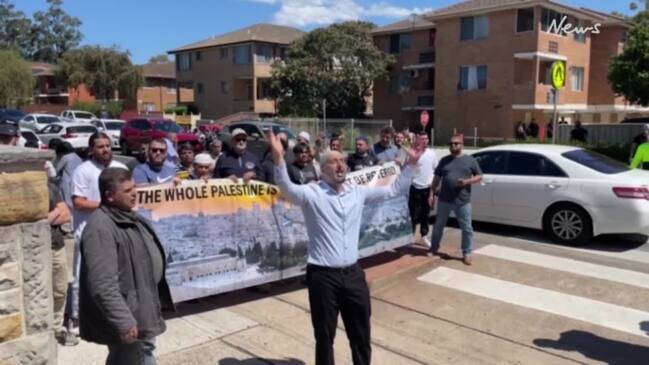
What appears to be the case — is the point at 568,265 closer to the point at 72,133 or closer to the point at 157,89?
the point at 72,133

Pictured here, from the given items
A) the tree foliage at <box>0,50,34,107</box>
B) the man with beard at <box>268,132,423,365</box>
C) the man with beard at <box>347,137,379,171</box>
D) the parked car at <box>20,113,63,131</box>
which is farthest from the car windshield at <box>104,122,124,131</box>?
the tree foliage at <box>0,50,34,107</box>

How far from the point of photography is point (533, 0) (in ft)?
115

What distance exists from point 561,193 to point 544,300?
118 inches

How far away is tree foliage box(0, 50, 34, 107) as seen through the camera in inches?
2397

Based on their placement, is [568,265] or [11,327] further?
[568,265]

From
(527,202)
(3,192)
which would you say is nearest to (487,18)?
(527,202)

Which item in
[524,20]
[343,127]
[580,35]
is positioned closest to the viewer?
[343,127]

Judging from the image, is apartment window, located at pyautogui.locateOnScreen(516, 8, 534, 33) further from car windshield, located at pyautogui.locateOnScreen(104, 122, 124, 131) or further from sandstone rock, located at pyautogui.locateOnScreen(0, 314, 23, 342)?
sandstone rock, located at pyautogui.locateOnScreen(0, 314, 23, 342)

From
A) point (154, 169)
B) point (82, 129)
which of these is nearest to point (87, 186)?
point (154, 169)

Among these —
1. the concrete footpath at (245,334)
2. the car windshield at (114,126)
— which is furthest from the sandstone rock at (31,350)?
the car windshield at (114,126)

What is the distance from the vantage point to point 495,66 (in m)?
37.2

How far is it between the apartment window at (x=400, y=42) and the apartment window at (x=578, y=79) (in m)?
12.0

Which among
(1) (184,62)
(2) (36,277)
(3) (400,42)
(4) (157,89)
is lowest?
(2) (36,277)

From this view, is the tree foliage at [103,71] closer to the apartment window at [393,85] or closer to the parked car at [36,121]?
the parked car at [36,121]
